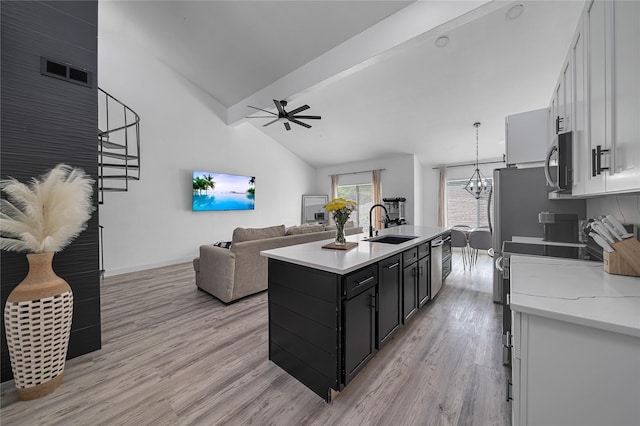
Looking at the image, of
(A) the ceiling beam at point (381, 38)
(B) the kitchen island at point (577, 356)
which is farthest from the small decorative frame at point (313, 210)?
(B) the kitchen island at point (577, 356)

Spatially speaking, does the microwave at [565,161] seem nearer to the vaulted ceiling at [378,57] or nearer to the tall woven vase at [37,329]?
the vaulted ceiling at [378,57]

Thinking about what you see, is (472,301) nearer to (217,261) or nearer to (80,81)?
(217,261)

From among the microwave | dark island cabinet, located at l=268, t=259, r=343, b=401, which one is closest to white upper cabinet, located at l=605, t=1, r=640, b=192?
the microwave

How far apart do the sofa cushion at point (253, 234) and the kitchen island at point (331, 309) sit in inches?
Answer: 50.2

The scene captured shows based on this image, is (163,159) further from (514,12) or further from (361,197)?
(514,12)

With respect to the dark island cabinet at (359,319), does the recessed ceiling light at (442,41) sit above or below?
above

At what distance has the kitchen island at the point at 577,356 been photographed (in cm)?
71

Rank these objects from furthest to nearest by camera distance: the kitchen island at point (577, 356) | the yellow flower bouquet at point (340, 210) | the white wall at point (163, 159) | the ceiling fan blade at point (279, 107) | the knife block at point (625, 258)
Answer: the white wall at point (163, 159) < the ceiling fan blade at point (279, 107) < the yellow flower bouquet at point (340, 210) < the knife block at point (625, 258) < the kitchen island at point (577, 356)

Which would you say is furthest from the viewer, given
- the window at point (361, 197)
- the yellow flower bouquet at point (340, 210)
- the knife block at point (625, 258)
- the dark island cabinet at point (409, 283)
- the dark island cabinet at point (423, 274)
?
the window at point (361, 197)

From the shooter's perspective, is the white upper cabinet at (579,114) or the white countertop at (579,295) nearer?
the white countertop at (579,295)

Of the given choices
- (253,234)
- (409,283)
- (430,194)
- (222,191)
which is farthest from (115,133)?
(430,194)

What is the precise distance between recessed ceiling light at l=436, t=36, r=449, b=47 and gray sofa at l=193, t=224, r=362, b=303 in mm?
3158

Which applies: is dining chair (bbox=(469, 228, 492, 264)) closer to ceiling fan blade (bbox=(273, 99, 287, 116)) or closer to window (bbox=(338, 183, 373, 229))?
window (bbox=(338, 183, 373, 229))

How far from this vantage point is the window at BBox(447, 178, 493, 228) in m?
6.28
